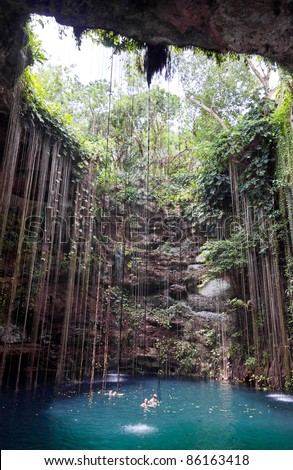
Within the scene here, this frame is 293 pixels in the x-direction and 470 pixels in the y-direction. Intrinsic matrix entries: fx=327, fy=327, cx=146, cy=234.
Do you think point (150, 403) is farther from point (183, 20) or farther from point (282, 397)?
point (183, 20)

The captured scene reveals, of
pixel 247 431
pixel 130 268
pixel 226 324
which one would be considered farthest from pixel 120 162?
pixel 247 431

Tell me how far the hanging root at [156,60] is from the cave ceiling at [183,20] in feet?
1.49

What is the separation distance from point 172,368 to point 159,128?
366 inches

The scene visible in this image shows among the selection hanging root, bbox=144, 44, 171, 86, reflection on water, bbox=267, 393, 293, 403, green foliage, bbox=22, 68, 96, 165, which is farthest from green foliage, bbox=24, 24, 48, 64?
reflection on water, bbox=267, 393, 293, 403

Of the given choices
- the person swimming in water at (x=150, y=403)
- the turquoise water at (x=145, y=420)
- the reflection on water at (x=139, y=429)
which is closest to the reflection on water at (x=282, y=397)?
the turquoise water at (x=145, y=420)

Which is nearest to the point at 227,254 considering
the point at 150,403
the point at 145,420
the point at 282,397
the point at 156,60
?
the point at 282,397

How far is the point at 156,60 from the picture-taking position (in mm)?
5086

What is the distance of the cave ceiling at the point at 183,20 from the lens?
3824mm

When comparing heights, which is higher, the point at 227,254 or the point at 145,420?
the point at 227,254

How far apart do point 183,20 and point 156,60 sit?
40.0 inches

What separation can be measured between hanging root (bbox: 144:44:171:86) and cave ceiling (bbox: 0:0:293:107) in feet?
1.49

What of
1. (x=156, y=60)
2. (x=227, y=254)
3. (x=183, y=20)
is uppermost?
(x=156, y=60)

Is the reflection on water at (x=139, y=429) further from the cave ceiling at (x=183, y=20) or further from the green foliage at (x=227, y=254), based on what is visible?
the cave ceiling at (x=183, y=20)

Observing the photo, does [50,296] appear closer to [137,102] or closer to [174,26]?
[174,26]
